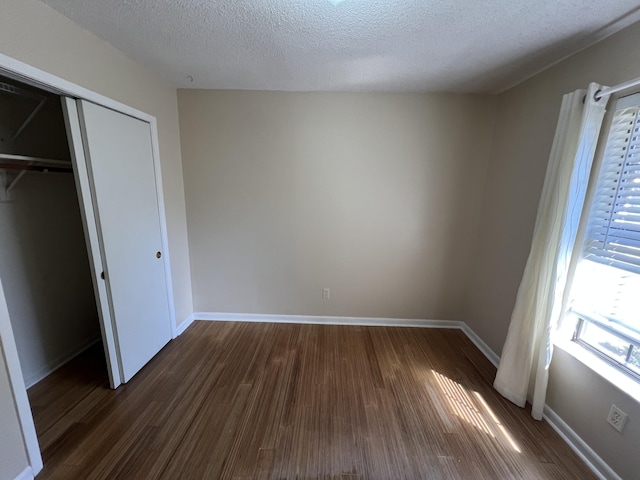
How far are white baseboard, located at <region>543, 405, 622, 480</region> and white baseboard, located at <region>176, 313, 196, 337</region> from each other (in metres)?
3.24

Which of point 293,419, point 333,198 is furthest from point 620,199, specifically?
point 293,419

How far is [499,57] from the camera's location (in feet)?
5.76

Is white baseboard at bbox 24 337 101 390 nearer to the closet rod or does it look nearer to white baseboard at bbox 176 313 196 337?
white baseboard at bbox 176 313 196 337

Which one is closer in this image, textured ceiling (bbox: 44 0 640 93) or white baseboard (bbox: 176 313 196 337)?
textured ceiling (bbox: 44 0 640 93)

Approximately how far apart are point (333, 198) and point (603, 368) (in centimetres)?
229

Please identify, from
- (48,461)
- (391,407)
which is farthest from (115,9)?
(391,407)

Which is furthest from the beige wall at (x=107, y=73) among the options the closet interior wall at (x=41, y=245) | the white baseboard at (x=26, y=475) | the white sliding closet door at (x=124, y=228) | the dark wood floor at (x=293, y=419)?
the white baseboard at (x=26, y=475)

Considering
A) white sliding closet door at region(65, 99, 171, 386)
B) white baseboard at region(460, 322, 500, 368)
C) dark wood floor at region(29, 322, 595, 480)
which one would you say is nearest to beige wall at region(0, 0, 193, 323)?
white sliding closet door at region(65, 99, 171, 386)

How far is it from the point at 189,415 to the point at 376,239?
2214mm

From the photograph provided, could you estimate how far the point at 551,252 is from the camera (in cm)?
158

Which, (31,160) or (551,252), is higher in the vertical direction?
(31,160)

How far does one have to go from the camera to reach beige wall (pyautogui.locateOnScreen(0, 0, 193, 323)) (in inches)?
48.3

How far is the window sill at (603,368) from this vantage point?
1297mm

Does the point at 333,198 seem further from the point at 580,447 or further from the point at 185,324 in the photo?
the point at 580,447
